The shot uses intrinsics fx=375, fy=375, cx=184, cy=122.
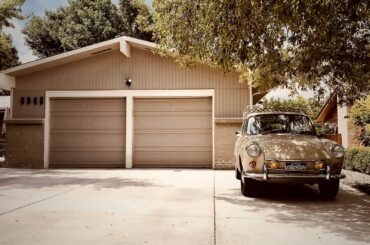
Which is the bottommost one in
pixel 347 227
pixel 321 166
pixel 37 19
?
pixel 347 227

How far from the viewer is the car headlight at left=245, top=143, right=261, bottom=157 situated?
22.2ft

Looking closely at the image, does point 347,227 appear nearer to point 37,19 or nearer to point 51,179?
point 51,179

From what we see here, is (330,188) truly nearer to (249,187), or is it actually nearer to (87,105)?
(249,187)

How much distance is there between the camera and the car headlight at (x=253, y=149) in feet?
22.2

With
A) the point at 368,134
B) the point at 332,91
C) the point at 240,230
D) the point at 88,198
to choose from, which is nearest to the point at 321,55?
the point at 332,91

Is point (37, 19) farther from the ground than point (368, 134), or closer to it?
Answer: farther from the ground

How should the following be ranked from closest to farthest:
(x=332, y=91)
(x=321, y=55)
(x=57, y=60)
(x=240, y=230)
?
1. (x=240, y=230)
2. (x=321, y=55)
3. (x=332, y=91)
4. (x=57, y=60)

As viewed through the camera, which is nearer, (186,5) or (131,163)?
(186,5)

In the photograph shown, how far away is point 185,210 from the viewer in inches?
233

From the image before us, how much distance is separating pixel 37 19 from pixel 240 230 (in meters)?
32.4

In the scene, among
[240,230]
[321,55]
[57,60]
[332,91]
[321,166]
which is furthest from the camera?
[57,60]

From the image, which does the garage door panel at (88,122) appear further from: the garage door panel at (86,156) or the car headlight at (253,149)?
the car headlight at (253,149)

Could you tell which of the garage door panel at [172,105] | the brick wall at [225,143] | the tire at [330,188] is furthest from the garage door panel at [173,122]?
the tire at [330,188]

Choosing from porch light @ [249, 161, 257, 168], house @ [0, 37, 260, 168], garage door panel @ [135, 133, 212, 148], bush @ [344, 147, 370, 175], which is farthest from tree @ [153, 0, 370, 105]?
garage door panel @ [135, 133, 212, 148]
